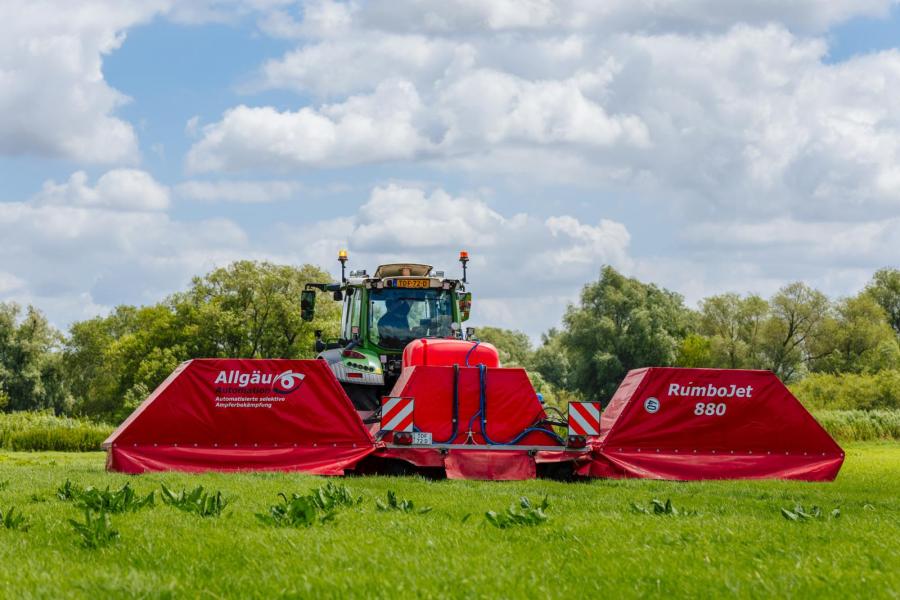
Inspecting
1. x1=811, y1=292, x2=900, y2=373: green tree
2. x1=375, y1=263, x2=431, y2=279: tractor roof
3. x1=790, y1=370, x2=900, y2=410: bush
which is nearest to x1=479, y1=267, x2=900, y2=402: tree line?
x1=811, y1=292, x2=900, y2=373: green tree

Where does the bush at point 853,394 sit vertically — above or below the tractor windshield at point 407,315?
below

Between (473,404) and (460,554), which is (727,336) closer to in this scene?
(473,404)

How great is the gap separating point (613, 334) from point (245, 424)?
6135cm

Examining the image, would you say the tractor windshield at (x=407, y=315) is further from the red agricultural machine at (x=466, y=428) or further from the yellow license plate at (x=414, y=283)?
the red agricultural machine at (x=466, y=428)

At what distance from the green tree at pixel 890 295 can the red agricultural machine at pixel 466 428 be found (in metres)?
75.3

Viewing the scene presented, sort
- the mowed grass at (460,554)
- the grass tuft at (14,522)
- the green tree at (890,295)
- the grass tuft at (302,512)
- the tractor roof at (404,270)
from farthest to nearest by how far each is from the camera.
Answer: the green tree at (890,295) < the tractor roof at (404,270) < the grass tuft at (14,522) < the grass tuft at (302,512) < the mowed grass at (460,554)

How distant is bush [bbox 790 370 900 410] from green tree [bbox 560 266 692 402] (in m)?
26.2

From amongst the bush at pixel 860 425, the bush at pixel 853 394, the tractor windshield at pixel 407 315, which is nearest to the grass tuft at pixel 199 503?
the tractor windshield at pixel 407 315

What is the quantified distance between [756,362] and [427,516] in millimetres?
69297

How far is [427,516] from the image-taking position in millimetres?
8094

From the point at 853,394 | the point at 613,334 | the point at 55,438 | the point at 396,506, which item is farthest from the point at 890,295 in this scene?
the point at 396,506

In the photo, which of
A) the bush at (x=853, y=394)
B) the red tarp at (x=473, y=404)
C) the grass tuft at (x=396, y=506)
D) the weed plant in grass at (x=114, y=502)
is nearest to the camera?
the weed plant in grass at (x=114, y=502)

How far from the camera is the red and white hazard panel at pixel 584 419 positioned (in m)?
13.9

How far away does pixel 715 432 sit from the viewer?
14484 millimetres
